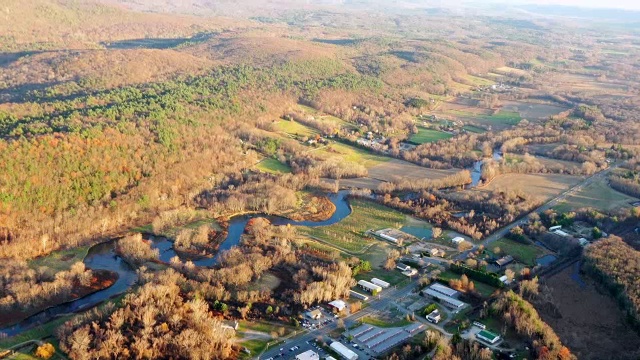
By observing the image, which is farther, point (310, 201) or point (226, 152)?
point (226, 152)

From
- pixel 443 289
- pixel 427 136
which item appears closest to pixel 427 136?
pixel 427 136

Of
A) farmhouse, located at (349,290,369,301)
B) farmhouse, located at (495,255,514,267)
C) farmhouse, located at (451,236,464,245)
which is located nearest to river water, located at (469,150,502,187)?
farmhouse, located at (451,236,464,245)

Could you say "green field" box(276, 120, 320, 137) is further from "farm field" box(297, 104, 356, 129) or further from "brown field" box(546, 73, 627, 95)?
"brown field" box(546, 73, 627, 95)

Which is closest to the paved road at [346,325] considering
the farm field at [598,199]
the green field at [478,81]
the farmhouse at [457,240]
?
the farmhouse at [457,240]

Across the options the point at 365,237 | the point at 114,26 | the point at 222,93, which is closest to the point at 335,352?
the point at 365,237

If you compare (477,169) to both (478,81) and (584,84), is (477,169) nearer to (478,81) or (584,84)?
(478,81)

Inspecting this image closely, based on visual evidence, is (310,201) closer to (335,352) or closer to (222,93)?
(335,352)

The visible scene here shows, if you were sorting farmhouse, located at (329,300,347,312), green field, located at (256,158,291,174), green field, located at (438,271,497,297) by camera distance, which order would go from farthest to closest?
green field, located at (256,158,291,174), green field, located at (438,271,497,297), farmhouse, located at (329,300,347,312)
